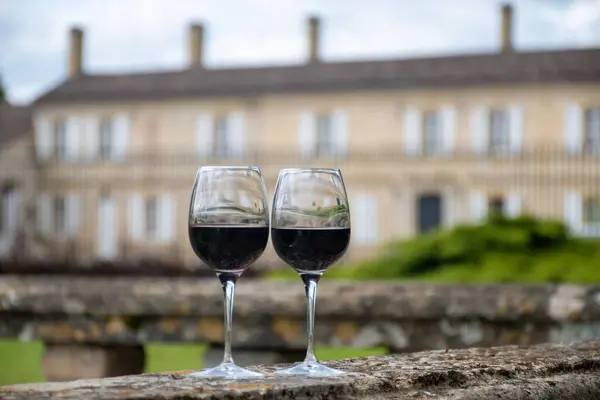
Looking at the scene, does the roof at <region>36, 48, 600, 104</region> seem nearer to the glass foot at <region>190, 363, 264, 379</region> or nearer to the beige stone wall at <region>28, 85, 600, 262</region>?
the beige stone wall at <region>28, 85, 600, 262</region>

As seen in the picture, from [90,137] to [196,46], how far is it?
5.05 metres

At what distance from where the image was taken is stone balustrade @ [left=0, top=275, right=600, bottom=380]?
13.1 ft

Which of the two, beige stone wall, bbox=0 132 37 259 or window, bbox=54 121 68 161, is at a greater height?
window, bbox=54 121 68 161

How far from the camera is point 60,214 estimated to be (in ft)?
118

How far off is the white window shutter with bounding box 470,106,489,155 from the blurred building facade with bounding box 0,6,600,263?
45 millimetres

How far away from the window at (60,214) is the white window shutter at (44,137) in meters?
2.30

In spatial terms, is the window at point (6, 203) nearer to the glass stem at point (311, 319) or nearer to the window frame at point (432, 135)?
the window frame at point (432, 135)

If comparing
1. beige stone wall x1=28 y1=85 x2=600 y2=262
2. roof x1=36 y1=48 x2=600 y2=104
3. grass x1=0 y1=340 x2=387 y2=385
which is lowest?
grass x1=0 y1=340 x2=387 y2=385

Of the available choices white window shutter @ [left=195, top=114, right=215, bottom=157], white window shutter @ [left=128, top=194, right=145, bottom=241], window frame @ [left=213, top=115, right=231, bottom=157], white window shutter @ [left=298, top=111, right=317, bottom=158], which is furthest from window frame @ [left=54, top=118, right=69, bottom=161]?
white window shutter @ [left=298, top=111, right=317, bottom=158]

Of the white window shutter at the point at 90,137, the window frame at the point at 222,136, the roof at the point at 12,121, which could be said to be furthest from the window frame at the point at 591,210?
the roof at the point at 12,121

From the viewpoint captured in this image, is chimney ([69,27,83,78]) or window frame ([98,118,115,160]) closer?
window frame ([98,118,115,160])

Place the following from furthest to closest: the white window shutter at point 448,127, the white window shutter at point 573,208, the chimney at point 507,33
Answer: the chimney at point 507,33
the white window shutter at point 448,127
the white window shutter at point 573,208

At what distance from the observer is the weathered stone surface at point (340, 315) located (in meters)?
3.98

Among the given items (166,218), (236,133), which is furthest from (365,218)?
(166,218)
